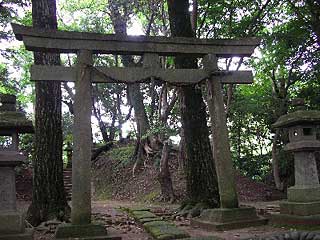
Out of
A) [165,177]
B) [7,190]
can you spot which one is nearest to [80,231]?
[7,190]

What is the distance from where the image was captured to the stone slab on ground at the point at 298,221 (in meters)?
7.16

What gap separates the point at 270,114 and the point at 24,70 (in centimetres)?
1652

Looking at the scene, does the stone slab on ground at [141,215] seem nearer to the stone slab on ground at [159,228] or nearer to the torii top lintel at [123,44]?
the stone slab on ground at [159,228]

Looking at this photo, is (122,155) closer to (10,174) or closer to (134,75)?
(134,75)

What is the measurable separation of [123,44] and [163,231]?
13.0 ft

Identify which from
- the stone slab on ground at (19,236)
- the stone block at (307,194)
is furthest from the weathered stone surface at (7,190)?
the stone block at (307,194)

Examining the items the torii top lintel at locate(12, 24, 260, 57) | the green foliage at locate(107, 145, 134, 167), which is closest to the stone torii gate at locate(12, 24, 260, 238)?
the torii top lintel at locate(12, 24, 260, 57)

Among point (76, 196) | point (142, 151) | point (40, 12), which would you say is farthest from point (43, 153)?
point (142, 151)

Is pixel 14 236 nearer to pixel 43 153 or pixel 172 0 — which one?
pixel 43 153

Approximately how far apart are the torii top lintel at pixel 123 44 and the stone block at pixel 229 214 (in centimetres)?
362

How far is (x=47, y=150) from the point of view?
8.58m

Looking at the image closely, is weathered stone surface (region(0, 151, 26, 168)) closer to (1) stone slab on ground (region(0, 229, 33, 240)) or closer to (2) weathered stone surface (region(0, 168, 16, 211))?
(2) weathered stone surface (region(0, 168, 16, 211))

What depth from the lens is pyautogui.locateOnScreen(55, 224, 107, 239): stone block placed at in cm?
652

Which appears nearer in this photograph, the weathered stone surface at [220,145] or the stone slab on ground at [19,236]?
the stone slab on ground at [19,236]
